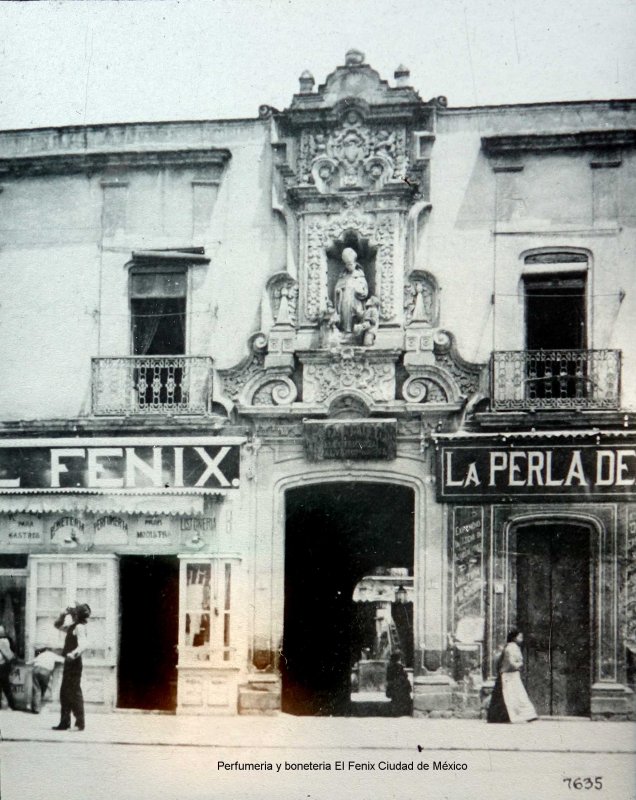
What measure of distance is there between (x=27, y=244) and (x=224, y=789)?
18.5ft

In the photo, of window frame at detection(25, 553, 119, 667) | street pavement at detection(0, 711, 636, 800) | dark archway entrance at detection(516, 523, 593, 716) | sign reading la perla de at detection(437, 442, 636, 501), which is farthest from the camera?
window frame at detection(25, 553, 119, 667)

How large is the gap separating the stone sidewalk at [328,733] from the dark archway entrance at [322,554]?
657 millimetres

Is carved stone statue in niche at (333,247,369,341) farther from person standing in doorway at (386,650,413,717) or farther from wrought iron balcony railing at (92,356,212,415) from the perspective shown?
person standing in doorway at (386,650,413,717)

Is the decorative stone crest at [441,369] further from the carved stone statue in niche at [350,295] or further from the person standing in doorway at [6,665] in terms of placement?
the person standing in doorway at [6,665]

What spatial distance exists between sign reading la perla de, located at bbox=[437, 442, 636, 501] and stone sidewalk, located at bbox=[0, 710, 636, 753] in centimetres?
217

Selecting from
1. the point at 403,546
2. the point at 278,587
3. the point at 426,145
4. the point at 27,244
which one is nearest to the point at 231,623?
the point at 278,587

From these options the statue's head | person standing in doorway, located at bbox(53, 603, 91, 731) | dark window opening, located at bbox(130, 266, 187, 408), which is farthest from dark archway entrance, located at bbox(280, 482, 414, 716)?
the statue's head

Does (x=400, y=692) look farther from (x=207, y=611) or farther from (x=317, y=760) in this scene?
(x=207, y=611)

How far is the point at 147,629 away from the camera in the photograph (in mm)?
11234

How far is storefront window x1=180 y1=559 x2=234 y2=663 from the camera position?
10.4 meters

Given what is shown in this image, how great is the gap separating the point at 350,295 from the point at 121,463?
2801mm

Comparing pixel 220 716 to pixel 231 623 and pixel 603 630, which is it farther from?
pixel 603 630

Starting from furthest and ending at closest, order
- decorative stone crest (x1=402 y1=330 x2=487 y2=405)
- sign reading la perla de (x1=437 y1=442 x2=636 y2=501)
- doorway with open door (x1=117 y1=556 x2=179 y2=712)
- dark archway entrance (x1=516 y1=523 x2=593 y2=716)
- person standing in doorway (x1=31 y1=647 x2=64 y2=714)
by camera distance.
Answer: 1. doorway with open door (x1=117 y1=556 x2=179 y2=712)
2. person standing in doorway (x1=31 y1=647 x2=64 y2=714)
3. decorative stone crest (x1=402 y1=330 x2=487 y2=405)
4. dark archway entrance (x1=516 y1=523 x2=593 y2=716)
5. sign reading la perla de (x1=437 y1=442 x2=636 y2=501)

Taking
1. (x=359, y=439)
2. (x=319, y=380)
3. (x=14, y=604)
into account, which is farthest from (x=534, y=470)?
(x=14, y=604)
